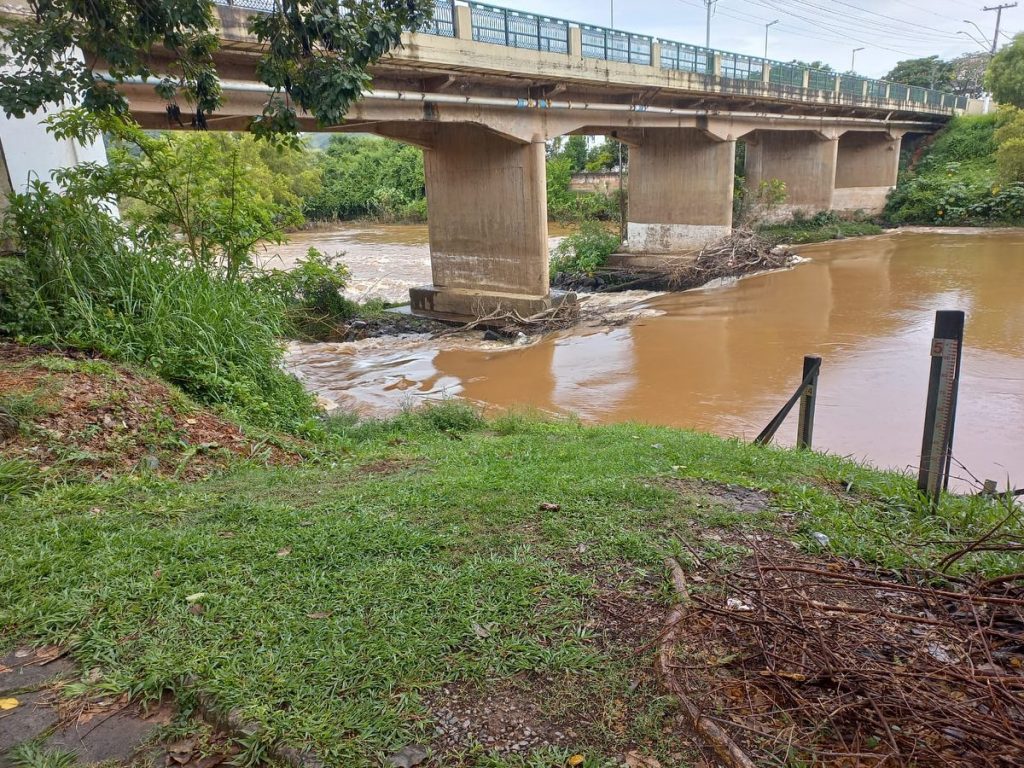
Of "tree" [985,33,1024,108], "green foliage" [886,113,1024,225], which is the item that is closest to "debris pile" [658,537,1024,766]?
"green foliage" [886,113,1024,225]

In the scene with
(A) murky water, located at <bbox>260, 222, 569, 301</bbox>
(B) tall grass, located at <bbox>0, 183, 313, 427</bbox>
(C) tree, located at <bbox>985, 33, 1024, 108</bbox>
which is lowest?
(A) murky water, located at <bbox>260, 222, 569, 301</bbox>

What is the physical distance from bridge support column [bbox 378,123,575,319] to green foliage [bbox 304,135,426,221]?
23.4m

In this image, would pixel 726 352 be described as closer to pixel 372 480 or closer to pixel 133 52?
pixel 372 480

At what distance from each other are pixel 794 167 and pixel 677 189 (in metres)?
11.4

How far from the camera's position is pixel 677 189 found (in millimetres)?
25562

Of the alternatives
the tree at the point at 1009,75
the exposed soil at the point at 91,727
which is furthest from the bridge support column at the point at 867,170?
the exposed soil at the point at 91,727

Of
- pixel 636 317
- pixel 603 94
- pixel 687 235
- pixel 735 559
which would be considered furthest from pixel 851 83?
pixel 735 559

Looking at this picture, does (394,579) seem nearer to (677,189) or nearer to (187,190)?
(187,190)

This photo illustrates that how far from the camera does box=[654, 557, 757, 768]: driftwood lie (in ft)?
6.99

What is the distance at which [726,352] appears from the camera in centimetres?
1446

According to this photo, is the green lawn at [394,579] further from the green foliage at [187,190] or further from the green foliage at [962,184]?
the green foliage at [962,184]

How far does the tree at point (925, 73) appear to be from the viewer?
6325 cm

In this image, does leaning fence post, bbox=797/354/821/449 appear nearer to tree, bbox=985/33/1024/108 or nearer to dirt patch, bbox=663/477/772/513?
dirt patch, bbox=663/477/772/513

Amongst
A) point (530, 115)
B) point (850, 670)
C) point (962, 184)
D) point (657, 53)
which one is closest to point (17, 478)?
point (850, 670)
